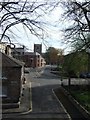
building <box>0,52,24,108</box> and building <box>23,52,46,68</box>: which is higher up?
building <box>23,52,46,68</box>

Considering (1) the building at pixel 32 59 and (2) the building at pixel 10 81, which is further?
(2) the building at pixel 10 81

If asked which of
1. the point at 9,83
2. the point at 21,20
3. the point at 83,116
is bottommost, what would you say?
the point at 83,116

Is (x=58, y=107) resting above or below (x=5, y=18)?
below

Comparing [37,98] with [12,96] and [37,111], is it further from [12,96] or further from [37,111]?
[37,111]

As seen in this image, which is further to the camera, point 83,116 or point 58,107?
point 58,107

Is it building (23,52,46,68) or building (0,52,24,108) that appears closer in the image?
building (23,52,46,68)

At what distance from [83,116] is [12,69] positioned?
464 inches

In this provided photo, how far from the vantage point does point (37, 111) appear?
36.8 m

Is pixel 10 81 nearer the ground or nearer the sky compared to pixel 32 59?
nearer the ground

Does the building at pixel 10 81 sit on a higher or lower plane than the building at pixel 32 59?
lower

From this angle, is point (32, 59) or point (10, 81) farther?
point (32, 59)

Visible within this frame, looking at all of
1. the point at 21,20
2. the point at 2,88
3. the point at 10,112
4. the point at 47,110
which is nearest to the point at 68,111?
the point at 47,110

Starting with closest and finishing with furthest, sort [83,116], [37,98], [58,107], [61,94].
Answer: [83,116] < [58,107] < [37,98] < [61,94]

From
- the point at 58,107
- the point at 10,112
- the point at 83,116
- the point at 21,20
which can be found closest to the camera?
the point at 21,20
